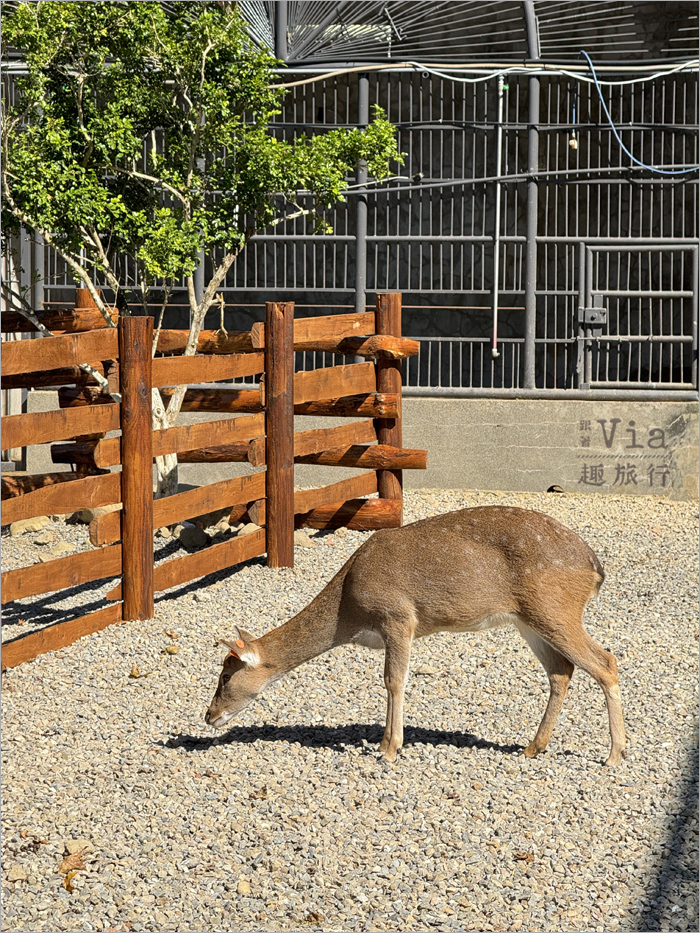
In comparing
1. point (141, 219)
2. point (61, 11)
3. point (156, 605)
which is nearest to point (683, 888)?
point (156, 605)

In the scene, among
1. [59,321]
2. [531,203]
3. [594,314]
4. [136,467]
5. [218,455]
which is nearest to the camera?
[136,467]

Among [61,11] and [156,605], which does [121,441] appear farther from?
[61,11]

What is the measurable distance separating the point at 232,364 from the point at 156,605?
204 centimetres

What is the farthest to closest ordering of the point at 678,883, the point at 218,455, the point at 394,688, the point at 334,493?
the point at 334,493, the point at 218,455, the point at 394,688, the point at 678,883

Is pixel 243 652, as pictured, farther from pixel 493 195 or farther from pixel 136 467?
pixel 493 195

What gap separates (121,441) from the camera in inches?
312

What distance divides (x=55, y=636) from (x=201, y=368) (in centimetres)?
246

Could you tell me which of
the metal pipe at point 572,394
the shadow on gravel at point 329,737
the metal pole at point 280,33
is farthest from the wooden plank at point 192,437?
the metal pole at point 280,33

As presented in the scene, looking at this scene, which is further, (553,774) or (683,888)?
(553,774)

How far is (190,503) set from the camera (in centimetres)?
866

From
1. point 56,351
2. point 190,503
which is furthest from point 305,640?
point 190,503

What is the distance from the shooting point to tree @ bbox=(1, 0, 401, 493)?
10.2 metres

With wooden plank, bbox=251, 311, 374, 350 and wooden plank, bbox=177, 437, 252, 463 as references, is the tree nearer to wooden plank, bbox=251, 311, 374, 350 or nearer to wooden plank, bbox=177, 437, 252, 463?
Result: wooden plank, bbox=177, 437, 252, 463

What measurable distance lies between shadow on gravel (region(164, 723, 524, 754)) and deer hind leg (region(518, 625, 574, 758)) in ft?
0.56
